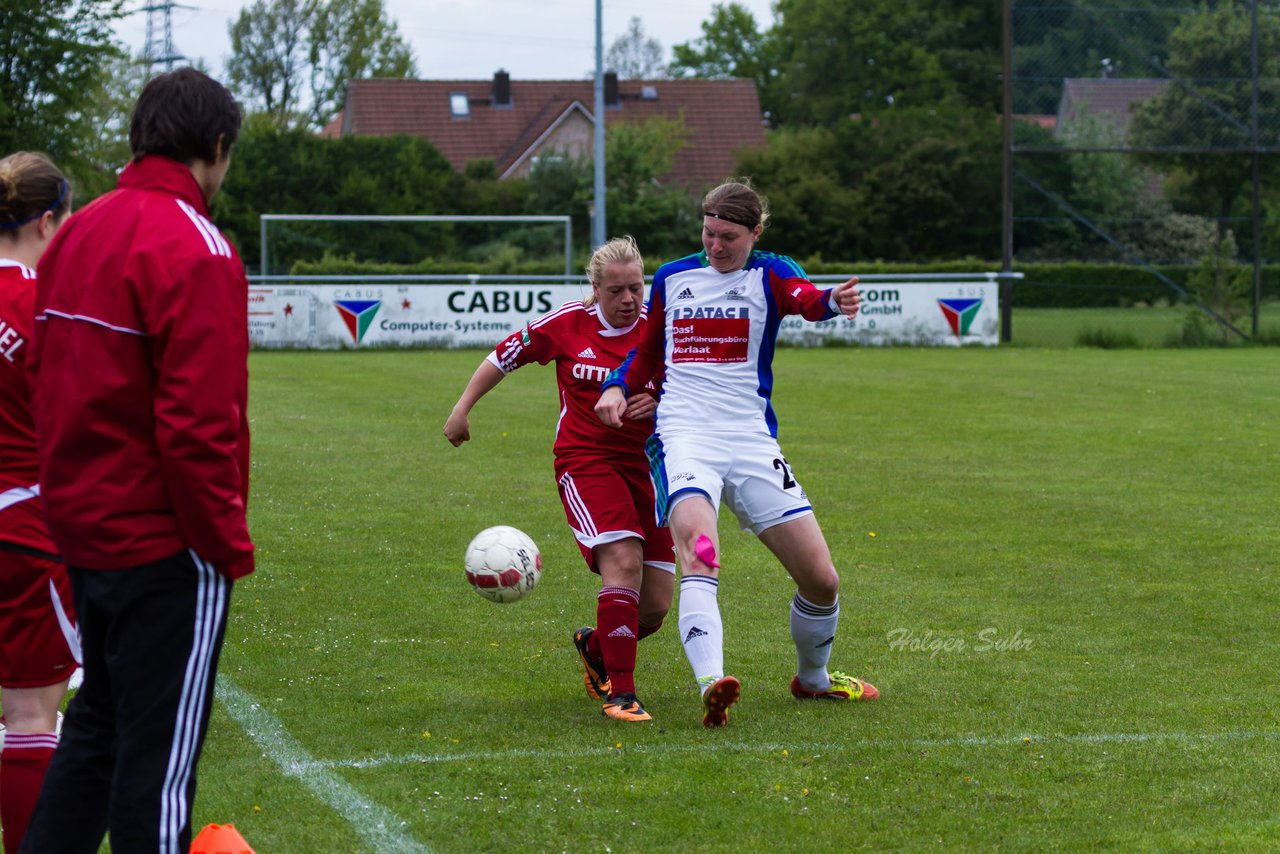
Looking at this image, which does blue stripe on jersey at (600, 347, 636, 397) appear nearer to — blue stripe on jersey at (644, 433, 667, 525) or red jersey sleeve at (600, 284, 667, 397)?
red jersey sleeve at (600, 284, 667, 397)

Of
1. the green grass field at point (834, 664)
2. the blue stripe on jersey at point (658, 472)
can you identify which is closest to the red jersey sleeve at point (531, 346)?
the blue stripe on jersey at point (658, 472)

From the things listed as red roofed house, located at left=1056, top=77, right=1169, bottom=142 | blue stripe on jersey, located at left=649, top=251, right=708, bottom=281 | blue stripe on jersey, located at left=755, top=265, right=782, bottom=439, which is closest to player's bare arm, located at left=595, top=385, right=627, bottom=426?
blue stripe on jersey, located at left=649, top=251, right=708, bottom=281

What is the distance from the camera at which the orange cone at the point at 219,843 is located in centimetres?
343

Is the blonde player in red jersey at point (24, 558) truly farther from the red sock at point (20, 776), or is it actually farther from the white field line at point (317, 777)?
the white field line at point (317, 777)

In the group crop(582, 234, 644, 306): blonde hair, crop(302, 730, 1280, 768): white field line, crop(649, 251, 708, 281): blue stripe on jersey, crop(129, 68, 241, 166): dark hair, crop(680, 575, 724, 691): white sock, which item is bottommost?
crop(302, 730, 1280, 768): white field line

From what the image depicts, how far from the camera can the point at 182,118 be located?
10.1 ft

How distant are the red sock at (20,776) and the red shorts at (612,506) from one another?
2300 mm

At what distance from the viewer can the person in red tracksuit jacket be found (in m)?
2.91

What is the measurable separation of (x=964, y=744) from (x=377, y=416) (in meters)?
11.7

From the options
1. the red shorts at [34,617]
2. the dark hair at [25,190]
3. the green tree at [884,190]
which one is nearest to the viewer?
the red shorts at [34,617]

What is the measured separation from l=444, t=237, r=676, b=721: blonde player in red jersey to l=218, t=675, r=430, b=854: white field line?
114cm

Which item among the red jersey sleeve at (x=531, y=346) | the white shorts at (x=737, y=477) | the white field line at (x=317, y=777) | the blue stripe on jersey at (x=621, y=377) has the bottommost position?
the white field line at (x=317, y=777)

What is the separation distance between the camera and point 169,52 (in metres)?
52.2

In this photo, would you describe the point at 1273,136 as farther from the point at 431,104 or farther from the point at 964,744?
the point at 431,104
